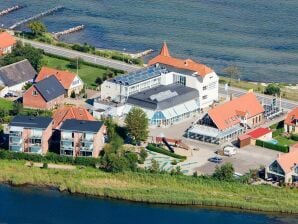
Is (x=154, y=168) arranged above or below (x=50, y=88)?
below

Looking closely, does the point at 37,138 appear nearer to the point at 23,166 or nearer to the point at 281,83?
the point at 23,166

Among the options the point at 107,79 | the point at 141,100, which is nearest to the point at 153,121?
the point at 141,100

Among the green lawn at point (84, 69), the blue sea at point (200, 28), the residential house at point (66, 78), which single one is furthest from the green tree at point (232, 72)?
the residential house at point (66, 78)

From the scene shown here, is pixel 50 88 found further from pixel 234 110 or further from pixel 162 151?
pixel 234 110

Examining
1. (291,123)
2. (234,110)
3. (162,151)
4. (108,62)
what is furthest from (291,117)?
(108,62)

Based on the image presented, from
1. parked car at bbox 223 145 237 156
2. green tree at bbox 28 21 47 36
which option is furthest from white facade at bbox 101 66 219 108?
green tree at bbox 28 21 47 36

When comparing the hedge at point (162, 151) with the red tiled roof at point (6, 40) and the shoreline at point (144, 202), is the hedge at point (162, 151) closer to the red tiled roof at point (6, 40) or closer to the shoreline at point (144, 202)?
the shoreline at point (144, 202)
